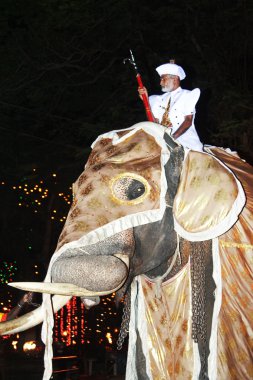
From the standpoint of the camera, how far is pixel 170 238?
13.7 ft

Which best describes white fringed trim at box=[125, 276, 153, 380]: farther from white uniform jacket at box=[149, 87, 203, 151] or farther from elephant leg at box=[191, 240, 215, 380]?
white uniform jacket at box=[149, 87, 203, 151]

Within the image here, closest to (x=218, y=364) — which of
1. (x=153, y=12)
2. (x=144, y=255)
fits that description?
(x=144, y=255)

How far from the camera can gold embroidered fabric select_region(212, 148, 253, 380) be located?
403 centimetres

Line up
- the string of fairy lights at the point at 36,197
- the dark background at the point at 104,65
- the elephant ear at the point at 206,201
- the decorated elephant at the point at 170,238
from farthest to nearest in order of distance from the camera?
the string of fairy lights at the point at 36,197 < the dark background at the point at 104,65 < the elephant ear at the point at 206,201 < the decorated elephant at the point at 170,238

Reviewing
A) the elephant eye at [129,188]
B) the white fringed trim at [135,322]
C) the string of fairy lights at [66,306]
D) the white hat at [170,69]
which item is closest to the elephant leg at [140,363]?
the white fringed trim at [135,322]

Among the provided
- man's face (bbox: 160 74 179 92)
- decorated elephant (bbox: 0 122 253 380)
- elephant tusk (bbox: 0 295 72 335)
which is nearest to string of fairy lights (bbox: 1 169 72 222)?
man's face (bbox: 160 74 179 92)

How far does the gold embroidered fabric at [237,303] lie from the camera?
4.03m

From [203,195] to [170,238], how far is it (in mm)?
350

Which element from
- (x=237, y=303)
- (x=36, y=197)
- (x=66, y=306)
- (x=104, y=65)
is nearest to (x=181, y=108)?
(x=237, y=303)

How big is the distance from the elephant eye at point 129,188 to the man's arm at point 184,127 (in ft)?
2.73

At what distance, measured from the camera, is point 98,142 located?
4355 millimetres

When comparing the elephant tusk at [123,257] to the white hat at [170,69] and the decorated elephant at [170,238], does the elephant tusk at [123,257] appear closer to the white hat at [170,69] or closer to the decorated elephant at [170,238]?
the decorated elephant at [170,238]

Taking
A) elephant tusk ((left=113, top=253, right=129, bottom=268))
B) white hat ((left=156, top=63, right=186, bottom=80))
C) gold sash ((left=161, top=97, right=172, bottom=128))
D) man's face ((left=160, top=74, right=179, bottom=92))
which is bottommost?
elephant tusk ((left=113, top=253, right=129, bottom=268))

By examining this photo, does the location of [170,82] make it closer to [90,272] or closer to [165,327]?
[165,327]
